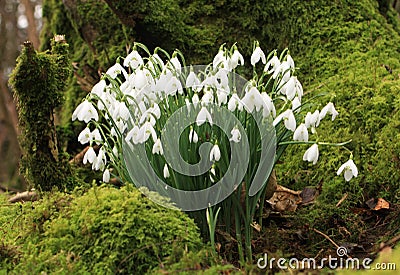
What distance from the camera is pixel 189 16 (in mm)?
3461

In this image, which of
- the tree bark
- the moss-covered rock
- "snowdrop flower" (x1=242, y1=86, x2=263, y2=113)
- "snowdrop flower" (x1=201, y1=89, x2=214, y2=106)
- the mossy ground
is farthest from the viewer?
the tree bark

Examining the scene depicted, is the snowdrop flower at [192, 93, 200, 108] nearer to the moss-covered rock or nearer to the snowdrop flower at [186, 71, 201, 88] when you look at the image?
the snowdrop flower at [186, 71, 201, 88]

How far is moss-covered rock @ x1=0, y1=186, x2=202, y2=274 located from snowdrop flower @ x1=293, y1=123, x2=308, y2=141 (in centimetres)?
51

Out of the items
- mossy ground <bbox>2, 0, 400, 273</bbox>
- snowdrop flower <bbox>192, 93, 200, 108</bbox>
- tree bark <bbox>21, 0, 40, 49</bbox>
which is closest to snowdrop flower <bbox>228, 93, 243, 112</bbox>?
snowdrop flower <bbox>192, 93, 200, 108</bbox>

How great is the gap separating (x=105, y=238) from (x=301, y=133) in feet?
2.65

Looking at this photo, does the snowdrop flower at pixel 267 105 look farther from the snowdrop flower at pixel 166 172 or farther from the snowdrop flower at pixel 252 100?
the snowdrop flower at pixel 166 172

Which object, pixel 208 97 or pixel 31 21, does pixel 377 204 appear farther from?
pixel 31 21

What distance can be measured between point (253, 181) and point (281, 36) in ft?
5.63

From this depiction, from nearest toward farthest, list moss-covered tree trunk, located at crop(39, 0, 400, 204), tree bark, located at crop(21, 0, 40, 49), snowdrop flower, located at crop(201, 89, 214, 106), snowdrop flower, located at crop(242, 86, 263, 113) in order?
snowdrop flower, located at crop(242, 86, 263, 113)
snowdrop flower, located at crop(201, 89, 214, 106)
moss-covered tree trunk, located at crop(39, 0, 400, 204)
tree bark, located at crop(21, 0, 40, 49)

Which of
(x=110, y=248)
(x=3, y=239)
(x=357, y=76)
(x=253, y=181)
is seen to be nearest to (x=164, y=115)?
(x=253, y=181)

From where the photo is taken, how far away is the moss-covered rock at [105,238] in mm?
1620

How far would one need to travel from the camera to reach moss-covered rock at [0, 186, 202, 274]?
1.62 metres

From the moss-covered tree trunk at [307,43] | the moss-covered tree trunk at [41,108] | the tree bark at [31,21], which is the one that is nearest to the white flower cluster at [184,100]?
the moss-covered tree trunk at [41,108]

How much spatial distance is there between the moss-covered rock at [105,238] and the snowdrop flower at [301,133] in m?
0.51
